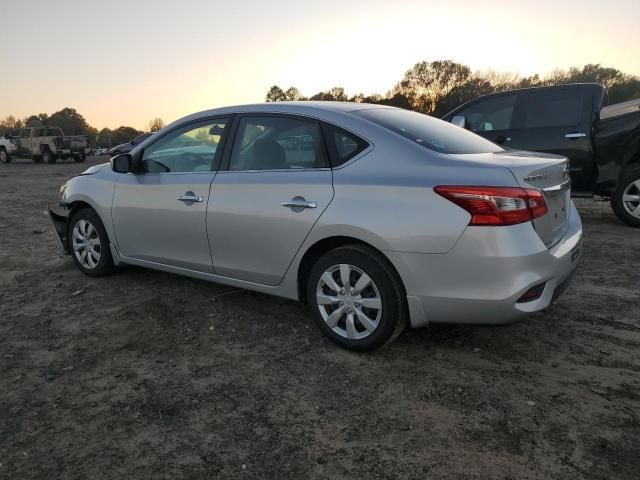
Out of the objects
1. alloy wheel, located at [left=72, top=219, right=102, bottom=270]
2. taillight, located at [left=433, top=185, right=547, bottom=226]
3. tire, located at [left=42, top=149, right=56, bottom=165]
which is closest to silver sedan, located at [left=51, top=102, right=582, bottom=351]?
taillight, located at [left=433, top=185, right=547, bottom=226]

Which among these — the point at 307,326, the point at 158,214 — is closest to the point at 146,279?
the point at 158,214

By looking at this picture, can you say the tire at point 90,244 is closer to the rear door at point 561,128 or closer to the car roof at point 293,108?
the car roof at point 293,108

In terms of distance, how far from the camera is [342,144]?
328cm

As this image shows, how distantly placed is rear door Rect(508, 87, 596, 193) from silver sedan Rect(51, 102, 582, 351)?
366 cm

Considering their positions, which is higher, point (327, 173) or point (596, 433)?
point (327, 173)

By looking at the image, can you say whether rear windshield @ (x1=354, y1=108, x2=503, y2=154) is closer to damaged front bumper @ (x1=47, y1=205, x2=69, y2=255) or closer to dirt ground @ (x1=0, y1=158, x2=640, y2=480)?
dirt ground @ (x1=0, y1=158, x2=640, y2=480)

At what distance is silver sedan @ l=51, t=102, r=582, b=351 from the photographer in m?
2.75

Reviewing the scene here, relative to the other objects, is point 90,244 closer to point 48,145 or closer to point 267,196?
point 267,196

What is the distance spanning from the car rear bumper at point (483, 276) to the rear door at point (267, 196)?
70 centimetres

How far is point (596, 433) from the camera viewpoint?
7.77ft

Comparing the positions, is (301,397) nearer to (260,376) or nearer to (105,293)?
(260,376)

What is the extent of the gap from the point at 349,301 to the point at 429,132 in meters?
1.27

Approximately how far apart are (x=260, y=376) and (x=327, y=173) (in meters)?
1.33

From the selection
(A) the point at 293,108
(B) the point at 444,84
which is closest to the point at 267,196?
(A) the point at 293,108
